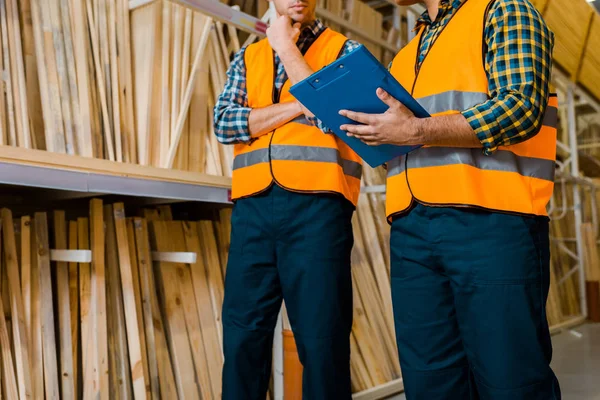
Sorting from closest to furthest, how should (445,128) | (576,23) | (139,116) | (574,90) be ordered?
1. (445,128)
2. (139,116)
3. (576,23)
4. (574,90)

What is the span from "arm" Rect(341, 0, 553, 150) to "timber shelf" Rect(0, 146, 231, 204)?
856 millimetres

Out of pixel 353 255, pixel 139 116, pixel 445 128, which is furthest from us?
pixel 353 255

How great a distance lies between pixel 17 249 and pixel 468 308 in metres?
1.55

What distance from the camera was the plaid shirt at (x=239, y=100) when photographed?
5.58 feet

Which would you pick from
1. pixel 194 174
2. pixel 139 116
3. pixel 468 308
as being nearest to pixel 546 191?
pixel 468 308

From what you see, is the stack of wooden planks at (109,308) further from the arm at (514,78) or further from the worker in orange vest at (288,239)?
the arm at (514,78)

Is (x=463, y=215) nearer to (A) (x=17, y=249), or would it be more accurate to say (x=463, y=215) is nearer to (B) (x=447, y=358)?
(B) (x=447, y=358)

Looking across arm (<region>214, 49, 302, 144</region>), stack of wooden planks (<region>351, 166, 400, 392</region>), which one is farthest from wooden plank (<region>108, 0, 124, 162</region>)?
stack of wooden planks (<region>351, 166, 400, 392</region>)

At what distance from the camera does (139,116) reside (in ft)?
7.37

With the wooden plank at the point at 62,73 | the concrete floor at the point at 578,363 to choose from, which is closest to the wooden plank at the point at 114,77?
the wooden plank at the point at 62,73

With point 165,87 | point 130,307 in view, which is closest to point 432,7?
point 165,87

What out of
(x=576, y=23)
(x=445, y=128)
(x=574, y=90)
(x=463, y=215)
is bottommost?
(x=463, y=215)

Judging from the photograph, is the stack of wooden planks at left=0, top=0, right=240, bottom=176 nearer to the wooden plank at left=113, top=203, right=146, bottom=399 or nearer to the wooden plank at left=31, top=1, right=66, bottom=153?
the wooden plank at left=31, top=1, right=66, bottom=153

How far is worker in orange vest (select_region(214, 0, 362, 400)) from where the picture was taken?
1.57 metres
